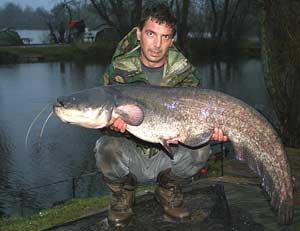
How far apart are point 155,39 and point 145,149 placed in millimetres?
837

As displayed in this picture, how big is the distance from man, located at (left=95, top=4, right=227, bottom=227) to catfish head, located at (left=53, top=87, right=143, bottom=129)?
0.47 meters

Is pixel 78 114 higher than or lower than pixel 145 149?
higher

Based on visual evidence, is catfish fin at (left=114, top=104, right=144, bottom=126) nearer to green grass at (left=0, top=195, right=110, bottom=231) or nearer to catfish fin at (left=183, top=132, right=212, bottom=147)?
catfish fin at (left=183, top=132, right=212, bottom=147)

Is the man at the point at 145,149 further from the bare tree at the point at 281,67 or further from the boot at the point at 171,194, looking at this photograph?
the bare tree at the point at 281,67

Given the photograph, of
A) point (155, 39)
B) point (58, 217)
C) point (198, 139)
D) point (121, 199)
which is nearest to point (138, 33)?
point (155, 39)

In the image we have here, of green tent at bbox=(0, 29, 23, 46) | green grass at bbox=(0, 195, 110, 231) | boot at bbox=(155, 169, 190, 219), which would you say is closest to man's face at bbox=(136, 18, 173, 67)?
boot at bbox=(155, 169, 190, 219)

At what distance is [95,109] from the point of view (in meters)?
2.93

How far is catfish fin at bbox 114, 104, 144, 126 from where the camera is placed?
9.92ft

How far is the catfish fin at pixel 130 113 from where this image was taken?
3.02 metres

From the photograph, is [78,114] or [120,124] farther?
[120,124]

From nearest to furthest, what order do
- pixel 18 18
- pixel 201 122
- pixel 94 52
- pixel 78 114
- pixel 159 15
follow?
pixel 78 114 → pixel 201 122 → pixel 159 15 → pixel 94 52 → pixel 18 18

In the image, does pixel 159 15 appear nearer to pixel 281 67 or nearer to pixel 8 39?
pixel 281 67

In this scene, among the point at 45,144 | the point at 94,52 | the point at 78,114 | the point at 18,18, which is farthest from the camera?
the point at 18,18

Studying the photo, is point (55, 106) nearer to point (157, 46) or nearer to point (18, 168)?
point (157, 46)
